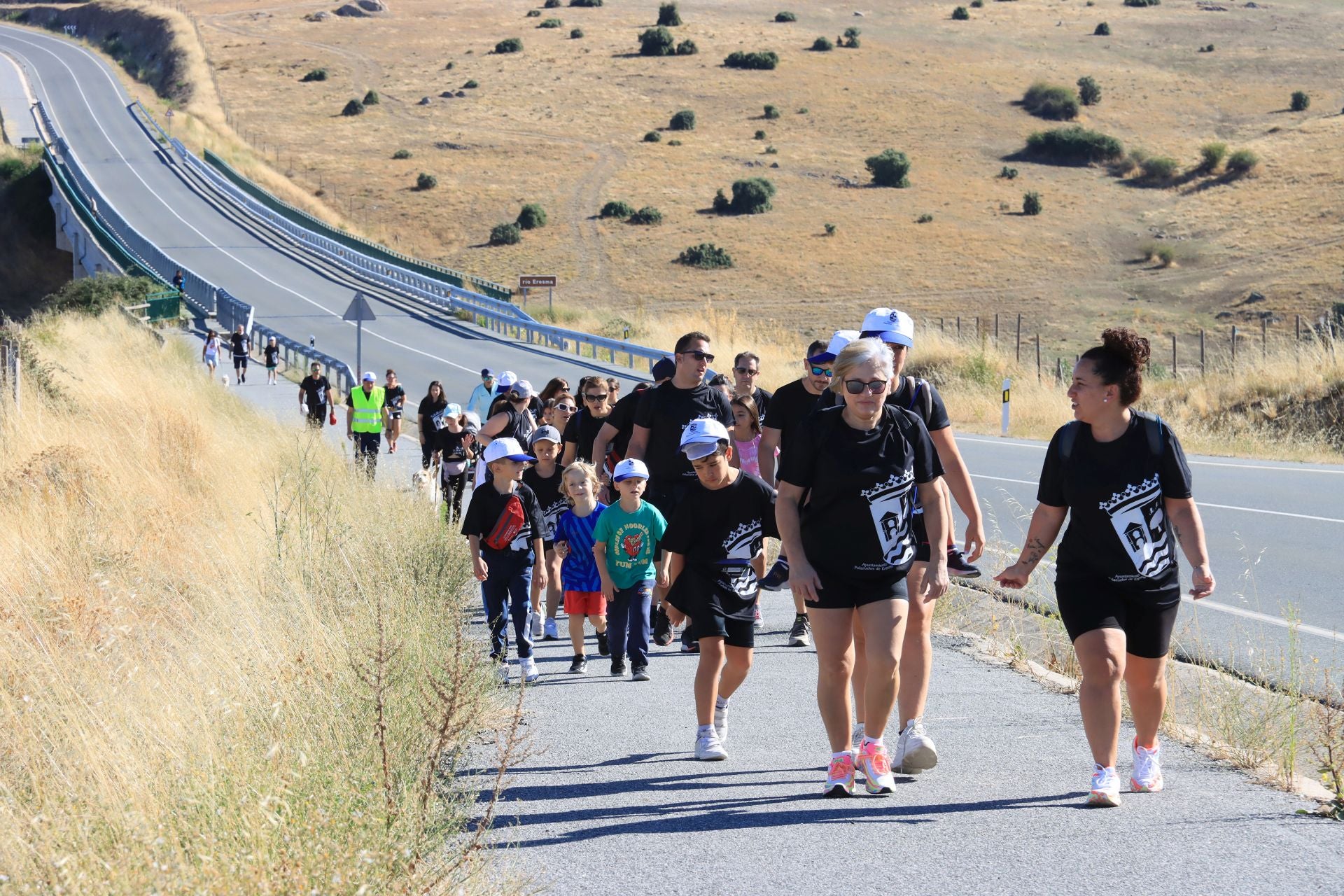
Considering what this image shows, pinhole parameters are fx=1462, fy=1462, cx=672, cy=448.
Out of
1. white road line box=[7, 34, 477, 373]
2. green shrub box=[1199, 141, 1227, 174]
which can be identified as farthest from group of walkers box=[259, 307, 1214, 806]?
green shrub box=[1199, 141, 1227, 174]

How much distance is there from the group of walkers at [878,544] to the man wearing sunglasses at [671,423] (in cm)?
11

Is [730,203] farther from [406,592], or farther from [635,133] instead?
[406,592]

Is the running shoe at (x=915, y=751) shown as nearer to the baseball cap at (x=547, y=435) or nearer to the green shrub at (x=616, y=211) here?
the baseball cap at (x=547, y=435)

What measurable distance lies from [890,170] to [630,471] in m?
80.1

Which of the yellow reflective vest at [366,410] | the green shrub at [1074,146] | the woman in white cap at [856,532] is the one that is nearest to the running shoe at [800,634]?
the woman in white cap at [856,532]

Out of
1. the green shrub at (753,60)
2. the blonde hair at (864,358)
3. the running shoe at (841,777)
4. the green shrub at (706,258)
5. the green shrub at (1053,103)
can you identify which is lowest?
the green shrub at (706,258)

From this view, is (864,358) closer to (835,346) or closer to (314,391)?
(835,346)

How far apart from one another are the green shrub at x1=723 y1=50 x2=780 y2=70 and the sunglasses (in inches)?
4490

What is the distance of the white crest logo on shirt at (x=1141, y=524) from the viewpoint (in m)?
5.57

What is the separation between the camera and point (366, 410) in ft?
62.5

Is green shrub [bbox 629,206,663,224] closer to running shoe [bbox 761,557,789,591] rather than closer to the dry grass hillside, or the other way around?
the dry grass hillside

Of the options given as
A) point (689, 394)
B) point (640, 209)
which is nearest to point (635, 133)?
point (640, 209)

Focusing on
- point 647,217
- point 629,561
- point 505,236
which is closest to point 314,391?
point 629,561

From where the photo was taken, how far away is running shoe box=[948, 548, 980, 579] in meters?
6.69
